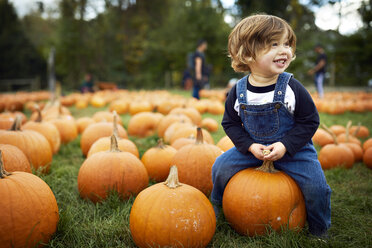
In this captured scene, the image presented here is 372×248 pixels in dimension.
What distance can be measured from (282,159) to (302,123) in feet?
0.98

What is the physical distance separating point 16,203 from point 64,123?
11.3ft

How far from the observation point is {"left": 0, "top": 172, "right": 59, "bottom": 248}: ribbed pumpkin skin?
1744mm

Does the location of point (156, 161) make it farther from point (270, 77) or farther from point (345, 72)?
point (345, 72)

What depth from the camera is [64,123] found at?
504cm

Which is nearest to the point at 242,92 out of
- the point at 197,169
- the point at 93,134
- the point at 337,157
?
the point at 197,169

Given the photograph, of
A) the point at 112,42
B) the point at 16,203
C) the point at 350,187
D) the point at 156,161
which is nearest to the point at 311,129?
the point at 350,187

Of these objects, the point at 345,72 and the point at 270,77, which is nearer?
the point at 270,77

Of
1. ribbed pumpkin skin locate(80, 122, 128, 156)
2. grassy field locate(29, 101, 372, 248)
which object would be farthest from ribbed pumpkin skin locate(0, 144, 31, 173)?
ribbed pumpkin skin locate(80, 122, 128, 156)

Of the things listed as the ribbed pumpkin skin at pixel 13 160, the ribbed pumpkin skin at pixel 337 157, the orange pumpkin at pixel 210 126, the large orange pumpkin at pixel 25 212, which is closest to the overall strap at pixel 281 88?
the large orange pumpkin at pixel 25 212

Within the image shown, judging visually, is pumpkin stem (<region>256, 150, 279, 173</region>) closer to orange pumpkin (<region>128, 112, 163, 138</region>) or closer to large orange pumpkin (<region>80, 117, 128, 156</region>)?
large orange pumpkin (<region>80, 117, 128, 156</region>)

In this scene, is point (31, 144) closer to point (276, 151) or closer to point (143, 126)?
point (143, 126)

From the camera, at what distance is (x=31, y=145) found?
10.6 ft

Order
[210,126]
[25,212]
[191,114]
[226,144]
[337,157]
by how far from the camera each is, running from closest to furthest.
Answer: [25,212] < [226,144] < [337,157] < [210,126] < [191,114]

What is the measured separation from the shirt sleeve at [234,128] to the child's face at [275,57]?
0.33 meters
